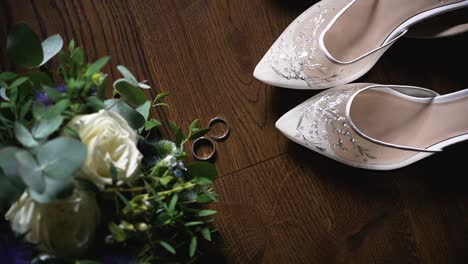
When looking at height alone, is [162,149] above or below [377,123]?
above

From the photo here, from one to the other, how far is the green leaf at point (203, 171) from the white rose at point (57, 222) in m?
0.15

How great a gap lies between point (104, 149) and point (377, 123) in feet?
1.75

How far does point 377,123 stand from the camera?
2.59 ft

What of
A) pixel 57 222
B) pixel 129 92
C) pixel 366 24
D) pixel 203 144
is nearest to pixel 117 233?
pixel 57 222

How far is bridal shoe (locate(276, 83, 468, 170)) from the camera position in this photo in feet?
2.46

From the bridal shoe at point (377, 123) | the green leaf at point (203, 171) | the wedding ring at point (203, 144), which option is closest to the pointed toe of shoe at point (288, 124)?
the bridal shoe at point (377, 123)

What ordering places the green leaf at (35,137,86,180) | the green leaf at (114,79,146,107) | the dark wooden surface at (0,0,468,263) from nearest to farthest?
1. the green leaf at (35,137,86,180)
2. the green leaf at (114,79,146,107)
3. the dark wooden surface at (0,0,468,263)

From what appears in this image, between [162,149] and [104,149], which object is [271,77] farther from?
[104,149]

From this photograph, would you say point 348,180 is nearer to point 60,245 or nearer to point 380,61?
point 380,61

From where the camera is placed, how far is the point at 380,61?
31.6 inches

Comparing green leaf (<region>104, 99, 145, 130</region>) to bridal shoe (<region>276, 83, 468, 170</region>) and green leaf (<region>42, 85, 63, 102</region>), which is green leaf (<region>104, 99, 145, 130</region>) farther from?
bridal shoe (<region>276, 83, 468, 170</region>)

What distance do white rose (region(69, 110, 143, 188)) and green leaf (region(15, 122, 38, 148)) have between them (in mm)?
36

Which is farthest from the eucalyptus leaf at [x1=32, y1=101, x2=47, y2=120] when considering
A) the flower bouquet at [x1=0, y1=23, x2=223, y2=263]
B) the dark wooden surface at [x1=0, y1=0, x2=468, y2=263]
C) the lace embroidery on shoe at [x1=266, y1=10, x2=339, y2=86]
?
the lace embroidery on shoe at [x1=266, y1=10, x2=339, y2=86]

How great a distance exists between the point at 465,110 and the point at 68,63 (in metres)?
0.66
